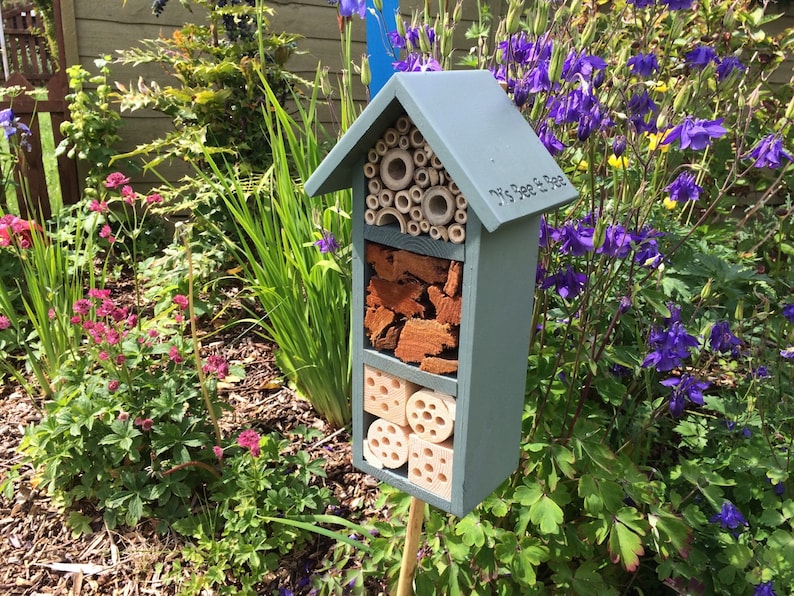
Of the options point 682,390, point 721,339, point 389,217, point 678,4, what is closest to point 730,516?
point 682,390

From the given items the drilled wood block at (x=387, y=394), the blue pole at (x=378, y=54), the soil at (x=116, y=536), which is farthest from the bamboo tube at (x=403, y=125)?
the blue pole at (x=378, y=54)

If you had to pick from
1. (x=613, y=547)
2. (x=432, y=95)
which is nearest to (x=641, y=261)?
(x=613, y=547)

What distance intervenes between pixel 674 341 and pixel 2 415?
246cm

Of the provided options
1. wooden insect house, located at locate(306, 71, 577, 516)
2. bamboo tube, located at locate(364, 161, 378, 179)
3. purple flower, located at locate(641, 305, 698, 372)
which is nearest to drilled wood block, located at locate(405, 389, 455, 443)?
wooden insect house, located at locate(306, 71, 577, 516)

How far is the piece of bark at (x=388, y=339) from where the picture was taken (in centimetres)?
129

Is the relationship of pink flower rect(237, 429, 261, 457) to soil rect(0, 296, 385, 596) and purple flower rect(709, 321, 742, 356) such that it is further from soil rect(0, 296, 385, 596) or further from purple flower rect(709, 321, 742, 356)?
purple flower rect(709, 321, 742, 356)

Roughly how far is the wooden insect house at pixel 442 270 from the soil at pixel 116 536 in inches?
34.3

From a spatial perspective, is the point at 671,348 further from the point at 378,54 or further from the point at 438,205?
the point at 378,54

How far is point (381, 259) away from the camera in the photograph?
129 cm

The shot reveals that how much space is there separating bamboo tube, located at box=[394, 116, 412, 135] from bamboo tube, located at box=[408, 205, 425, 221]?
0.45 ft

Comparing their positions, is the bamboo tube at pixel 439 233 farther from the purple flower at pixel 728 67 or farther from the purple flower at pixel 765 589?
the purple flower at pixel 765 589

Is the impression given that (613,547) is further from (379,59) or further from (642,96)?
(379,59)

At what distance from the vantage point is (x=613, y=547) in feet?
5.00

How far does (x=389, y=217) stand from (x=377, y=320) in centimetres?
21
